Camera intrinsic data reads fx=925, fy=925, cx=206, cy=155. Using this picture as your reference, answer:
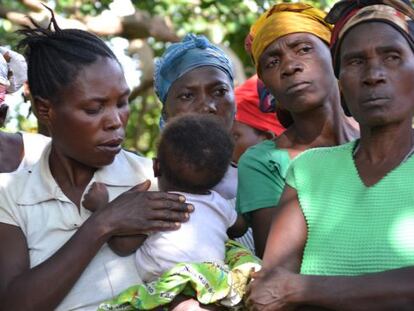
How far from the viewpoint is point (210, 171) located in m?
3.79

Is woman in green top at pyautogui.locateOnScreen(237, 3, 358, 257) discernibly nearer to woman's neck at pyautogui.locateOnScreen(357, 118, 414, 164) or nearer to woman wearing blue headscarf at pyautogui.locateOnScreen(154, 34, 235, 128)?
woman wearing blue headscarf at pyautogui.locateOnScreen(154, 34, 235, 128)

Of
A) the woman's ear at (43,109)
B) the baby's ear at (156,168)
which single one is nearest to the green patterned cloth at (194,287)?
the baby's ear at (156,168)

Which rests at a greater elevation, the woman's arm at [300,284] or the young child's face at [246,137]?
the young child's face at [246,137]

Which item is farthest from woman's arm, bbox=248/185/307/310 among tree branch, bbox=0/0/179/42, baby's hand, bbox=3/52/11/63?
tree branch, bbox=0/0/179/42

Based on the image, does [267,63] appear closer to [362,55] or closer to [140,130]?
[362,55]

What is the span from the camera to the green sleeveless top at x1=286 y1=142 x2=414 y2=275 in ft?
10.3

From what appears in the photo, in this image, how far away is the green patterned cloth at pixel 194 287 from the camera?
3434 millimetres

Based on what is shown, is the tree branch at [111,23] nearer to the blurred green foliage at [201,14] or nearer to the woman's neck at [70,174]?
the blurred green foliage at [201,14]

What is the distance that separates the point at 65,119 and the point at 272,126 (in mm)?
2461

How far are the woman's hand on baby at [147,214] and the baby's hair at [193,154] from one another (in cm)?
12

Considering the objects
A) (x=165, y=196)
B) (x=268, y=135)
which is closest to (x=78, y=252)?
(x=165, y=196)

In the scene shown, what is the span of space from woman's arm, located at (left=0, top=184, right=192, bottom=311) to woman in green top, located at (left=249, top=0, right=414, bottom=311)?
48cm

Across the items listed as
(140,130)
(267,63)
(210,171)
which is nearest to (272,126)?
(267,63)

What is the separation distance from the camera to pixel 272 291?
3.25 m
